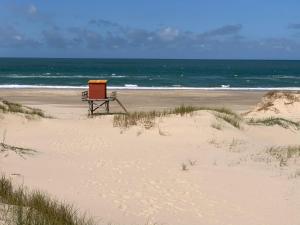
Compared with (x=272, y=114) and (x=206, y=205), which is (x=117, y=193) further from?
(x=272, y=114)

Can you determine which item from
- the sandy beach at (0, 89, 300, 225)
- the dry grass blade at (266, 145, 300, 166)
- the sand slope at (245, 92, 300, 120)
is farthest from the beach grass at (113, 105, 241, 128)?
the sand slope at (245, 92, 300, 120)

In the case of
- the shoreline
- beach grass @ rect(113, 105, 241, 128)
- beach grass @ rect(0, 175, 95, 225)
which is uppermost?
beach grass @ rect(0, 175, 95, 225)

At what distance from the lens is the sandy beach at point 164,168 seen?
7.70 metres

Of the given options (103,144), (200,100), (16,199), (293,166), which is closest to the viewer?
(16,199)

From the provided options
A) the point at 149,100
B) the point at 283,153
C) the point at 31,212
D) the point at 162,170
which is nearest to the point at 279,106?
the point at 283,153

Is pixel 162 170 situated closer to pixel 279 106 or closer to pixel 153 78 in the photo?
pixel 279 106

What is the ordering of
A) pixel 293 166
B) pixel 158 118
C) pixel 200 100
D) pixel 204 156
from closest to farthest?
1. pixel 293 166
2. pixel 204 156
3. pixel 158 118
4. pixel 200 100

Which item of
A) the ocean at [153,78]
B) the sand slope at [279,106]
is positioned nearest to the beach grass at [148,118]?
the sand slope at [279,106]

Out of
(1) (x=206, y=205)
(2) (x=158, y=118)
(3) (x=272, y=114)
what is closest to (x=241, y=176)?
(1) (x=206, y=205)

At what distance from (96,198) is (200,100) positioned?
27.4 metres

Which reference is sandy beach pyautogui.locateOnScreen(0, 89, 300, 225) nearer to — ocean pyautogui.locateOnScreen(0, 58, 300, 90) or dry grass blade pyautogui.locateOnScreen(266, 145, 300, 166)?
dry grass blade pyautogui.locateOnScreen(266, 145, 300, 166)

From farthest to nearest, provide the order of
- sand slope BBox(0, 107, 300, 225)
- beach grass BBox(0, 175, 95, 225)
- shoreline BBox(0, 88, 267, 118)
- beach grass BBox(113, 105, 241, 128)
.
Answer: shoreline BBox(0, 88, 267, 118)
beach grass BBox(113, 105, 241, 128)
sand slope BBox(0, 107, 300, 225)
beach grass BBox(0, 175, 95, 225)

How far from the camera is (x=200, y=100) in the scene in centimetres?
3494

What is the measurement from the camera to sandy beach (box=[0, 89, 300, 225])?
25.3ft
